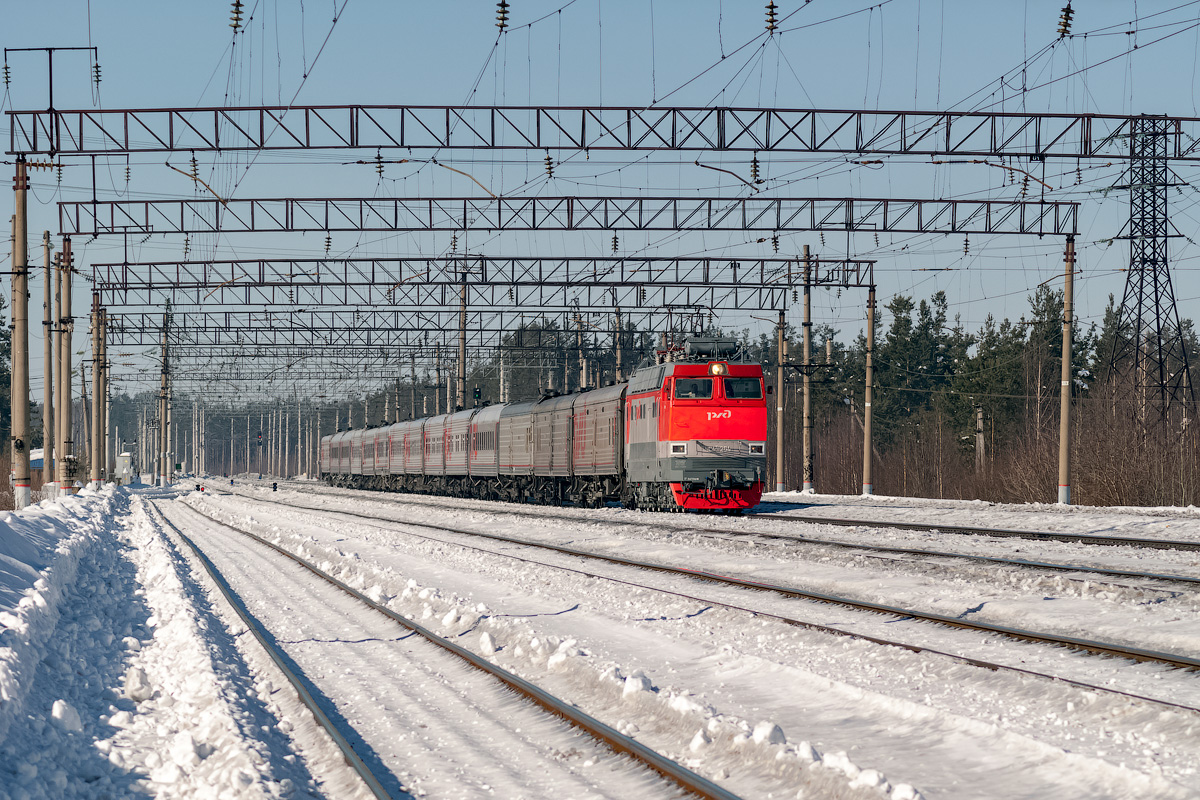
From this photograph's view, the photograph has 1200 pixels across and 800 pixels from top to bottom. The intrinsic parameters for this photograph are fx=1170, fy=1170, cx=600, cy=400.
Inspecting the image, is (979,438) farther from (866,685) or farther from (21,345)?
(866,685)

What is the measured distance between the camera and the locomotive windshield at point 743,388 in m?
28.1

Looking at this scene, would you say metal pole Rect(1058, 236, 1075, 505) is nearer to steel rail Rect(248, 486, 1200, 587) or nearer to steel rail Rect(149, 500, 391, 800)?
steel rail Rect(248, 486, 1200, 587)

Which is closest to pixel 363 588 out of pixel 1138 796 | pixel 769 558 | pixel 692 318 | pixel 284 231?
pixel 769 558

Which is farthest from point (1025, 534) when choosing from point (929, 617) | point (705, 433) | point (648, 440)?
point (648, 440)

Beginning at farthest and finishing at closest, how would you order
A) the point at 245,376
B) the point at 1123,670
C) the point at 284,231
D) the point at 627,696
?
the point at 245,376, the point at 284,231, the point at 1123,670, the point at 627,696

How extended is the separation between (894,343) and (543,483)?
5446cm

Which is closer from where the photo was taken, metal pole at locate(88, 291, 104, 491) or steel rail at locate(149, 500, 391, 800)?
steel rail at locate(149, 500, 391, 800)

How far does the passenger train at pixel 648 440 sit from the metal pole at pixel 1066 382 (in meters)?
8.88

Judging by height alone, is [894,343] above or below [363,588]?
above

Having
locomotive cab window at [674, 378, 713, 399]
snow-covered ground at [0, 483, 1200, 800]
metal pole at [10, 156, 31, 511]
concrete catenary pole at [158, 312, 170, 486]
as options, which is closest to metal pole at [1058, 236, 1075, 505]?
locomotive cab window at [674, 378, 713, 399]

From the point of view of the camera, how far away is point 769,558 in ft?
60.4

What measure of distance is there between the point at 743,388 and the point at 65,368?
84.6 ft

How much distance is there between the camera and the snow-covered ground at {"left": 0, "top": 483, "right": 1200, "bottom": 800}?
6836 mm

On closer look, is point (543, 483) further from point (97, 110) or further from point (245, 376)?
point (245, 376)
